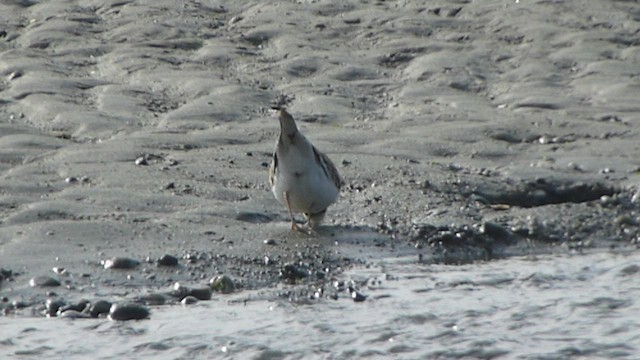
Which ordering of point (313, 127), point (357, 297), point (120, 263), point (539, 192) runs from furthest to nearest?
point (313, 127)
point (539, 192)
point (120, 263)
point (357, 297)

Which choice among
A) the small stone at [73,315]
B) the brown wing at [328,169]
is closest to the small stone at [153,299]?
the small stone at [73,315]

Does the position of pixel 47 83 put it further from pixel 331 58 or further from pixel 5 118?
pixel 331 58

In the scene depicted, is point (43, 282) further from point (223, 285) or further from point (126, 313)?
point (223, 285)

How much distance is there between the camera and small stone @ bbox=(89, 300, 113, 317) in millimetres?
6770

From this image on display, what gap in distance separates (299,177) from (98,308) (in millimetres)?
1657

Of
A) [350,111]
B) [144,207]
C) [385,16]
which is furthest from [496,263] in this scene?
[385,16]

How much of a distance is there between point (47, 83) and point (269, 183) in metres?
2.50

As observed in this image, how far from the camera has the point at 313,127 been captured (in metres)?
9.91

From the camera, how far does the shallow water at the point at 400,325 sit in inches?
256

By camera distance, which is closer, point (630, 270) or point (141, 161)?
point (630, 270)

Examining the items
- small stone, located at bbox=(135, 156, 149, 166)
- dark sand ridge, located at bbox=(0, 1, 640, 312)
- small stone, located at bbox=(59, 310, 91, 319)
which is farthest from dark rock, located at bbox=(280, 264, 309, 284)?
small stone, located at bbox=(135, 156, 149, 166)

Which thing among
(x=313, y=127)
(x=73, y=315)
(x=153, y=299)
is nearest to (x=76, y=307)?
(x=73, y=315)

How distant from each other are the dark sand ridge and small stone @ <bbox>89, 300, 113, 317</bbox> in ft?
1.23

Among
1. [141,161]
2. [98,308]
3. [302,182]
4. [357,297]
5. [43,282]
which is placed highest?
[141,161]
